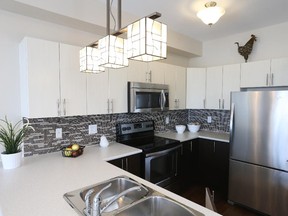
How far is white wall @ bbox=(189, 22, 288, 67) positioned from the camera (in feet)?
9.53

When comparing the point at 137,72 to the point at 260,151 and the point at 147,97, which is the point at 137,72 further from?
the point at 260,151

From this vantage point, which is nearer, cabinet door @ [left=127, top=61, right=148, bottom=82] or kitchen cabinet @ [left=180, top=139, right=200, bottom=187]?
cabinet door @ [left=127, top=61, right=148, bottom=82]

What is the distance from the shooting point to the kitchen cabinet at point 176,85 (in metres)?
3.21

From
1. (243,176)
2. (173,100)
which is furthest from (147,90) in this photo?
(243,176)

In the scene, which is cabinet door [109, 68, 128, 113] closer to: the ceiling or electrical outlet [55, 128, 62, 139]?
electrical outlet [55, 128, 62, 139]

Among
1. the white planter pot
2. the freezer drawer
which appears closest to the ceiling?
the white planter pot

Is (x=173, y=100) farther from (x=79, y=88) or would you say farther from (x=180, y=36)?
(x=79, y=88)

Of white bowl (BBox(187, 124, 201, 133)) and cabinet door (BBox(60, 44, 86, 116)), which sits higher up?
cabinet door (BBox(60, 44, 86, 116))

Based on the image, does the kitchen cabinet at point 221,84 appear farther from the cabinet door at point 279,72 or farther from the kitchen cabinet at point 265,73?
the cabinet door at point 279,72

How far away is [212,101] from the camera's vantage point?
133 inches

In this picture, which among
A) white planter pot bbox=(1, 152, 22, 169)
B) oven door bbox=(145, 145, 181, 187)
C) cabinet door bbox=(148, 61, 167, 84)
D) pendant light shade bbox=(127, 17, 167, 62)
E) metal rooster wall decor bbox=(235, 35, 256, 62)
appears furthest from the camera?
metal rooster wall decor bbox=(235, 35, 256, 62)

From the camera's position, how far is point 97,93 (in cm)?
230

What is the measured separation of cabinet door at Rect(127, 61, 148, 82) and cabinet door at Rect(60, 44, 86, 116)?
2.26ft

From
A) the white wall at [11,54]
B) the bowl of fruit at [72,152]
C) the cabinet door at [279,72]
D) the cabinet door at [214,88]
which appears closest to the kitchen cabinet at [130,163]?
the bowl of fruit at [72,152]
